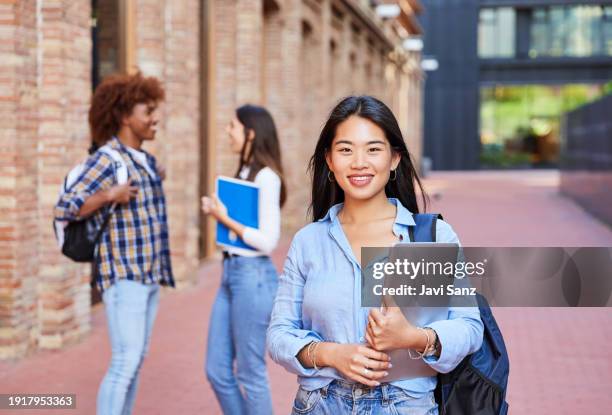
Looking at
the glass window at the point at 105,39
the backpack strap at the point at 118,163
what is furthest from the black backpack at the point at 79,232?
the glass window at the point at 105,39

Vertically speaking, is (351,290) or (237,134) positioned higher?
(237,134)

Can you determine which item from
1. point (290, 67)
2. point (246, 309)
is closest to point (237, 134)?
point (246, 309)

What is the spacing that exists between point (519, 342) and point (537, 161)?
49.2 meters

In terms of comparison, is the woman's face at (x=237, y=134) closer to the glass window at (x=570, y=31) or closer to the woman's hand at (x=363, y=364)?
the woman's hand at (x=363, y=364)

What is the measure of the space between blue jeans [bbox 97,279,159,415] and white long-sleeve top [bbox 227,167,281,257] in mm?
608

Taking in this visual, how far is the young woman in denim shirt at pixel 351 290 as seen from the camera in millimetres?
2688

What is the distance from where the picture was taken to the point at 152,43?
37.7 ft

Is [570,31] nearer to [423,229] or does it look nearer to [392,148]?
[392,148]

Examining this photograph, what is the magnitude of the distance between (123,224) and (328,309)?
246cm

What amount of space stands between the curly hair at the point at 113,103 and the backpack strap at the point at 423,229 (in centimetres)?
268

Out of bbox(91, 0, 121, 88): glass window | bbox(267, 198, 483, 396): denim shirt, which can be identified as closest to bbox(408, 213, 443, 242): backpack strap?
bbox(267, 198, 483, 396): denim shirt

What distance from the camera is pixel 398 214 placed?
2893mm

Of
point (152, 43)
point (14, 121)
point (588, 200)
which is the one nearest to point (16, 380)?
point (14, 121)

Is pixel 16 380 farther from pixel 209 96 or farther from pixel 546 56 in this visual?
pixel 546 56
